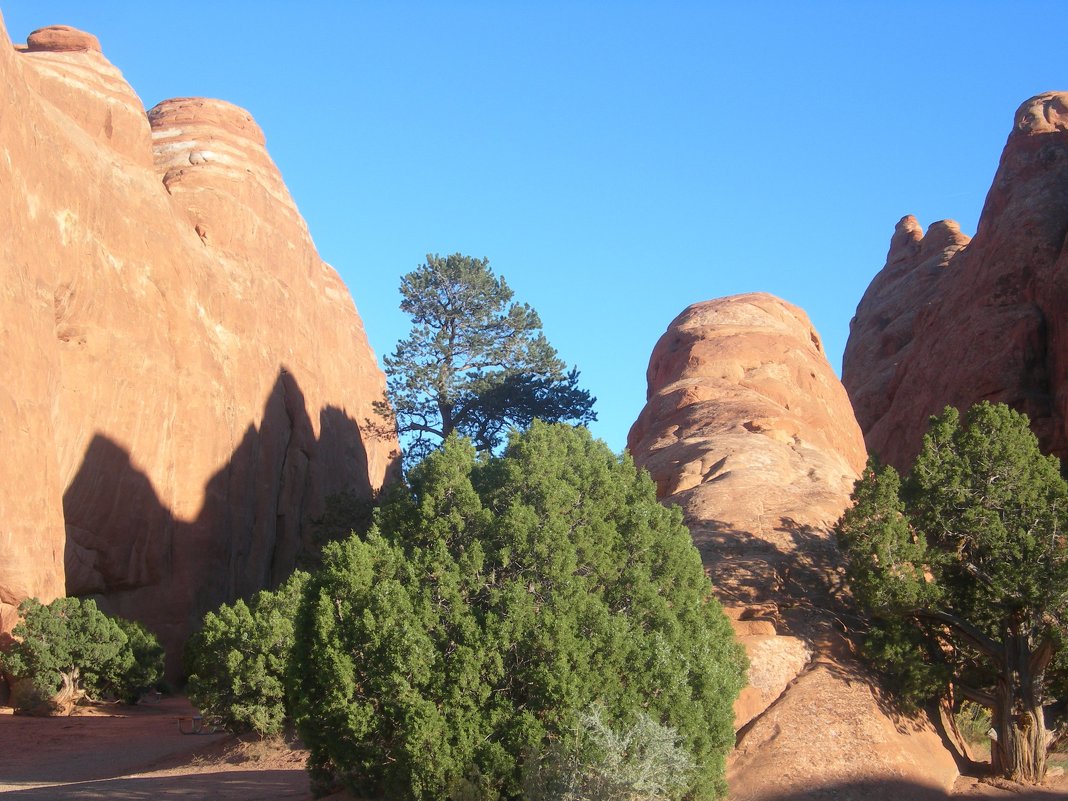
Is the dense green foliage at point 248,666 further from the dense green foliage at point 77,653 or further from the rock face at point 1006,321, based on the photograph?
Answer: the rock face at point 1006,321

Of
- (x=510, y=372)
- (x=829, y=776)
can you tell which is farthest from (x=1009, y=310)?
(x=829, y=776)

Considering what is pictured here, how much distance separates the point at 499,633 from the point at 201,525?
90.7 ft

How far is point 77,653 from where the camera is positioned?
27156mm

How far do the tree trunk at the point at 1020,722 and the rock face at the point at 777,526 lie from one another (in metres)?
1.00

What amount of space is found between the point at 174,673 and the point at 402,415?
15774mm

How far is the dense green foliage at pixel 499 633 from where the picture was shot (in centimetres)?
1246

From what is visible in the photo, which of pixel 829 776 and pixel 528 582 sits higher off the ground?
pixel 528 582

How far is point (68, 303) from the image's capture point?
32.9 meters

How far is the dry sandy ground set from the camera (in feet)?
52.3

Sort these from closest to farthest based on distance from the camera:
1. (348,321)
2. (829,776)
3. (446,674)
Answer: (446,674) < (829,776) < (348,321)

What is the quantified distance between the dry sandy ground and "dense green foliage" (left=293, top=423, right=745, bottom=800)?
2.04 meters

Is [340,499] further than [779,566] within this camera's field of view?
Result: Yes

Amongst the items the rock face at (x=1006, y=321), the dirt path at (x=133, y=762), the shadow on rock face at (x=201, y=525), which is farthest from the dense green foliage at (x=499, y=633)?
the rock face at (x=1006, y=321)

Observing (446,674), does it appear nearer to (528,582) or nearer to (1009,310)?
(528,582)
